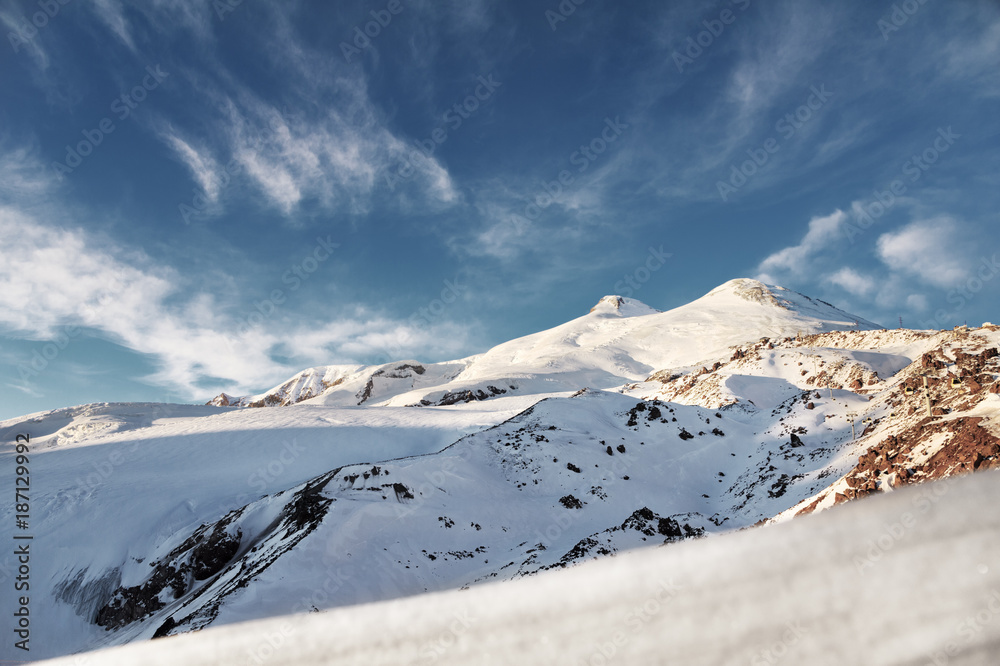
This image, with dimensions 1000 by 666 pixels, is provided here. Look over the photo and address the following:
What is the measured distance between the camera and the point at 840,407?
62.2ft

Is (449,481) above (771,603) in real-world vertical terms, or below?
above

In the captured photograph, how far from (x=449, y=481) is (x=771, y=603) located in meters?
16.5

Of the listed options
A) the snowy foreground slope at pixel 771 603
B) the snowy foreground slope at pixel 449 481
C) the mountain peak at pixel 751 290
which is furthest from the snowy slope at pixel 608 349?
the snowy foreground slope at pixel 771 603

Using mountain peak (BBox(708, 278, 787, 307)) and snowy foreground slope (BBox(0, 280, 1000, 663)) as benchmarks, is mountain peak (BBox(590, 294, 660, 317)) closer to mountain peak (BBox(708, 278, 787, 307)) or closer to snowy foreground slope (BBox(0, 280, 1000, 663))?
mountain peak (BBox(708, 278, 787, 307))

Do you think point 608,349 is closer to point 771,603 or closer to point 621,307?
point 621,307

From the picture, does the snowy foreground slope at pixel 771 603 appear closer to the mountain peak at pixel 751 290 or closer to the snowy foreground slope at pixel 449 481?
the snowy foreground slope at pixel 449 481

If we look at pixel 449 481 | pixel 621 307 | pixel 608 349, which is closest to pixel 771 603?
pixel 449 481

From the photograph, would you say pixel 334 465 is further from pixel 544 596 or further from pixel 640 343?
pixel 640 343

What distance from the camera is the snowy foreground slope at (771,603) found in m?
1.59

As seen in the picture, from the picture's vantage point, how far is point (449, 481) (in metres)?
17.3

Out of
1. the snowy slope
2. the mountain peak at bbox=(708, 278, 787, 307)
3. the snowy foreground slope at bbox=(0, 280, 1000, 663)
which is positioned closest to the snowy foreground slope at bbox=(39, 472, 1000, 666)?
the snowy foreground slope at bbox=(0, 280, 1000, 663)

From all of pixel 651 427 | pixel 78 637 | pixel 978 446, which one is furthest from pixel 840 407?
pixel 78 637

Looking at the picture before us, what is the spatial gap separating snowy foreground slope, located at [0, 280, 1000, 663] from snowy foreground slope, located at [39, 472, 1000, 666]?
5.65m

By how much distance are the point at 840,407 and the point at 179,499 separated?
2746cm
